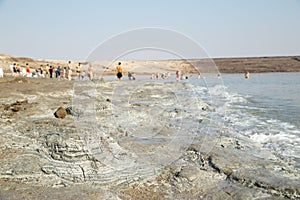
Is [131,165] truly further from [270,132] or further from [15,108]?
[270,132]

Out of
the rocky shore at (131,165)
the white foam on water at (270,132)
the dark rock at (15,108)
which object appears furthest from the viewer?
the dark rock at (15,108)

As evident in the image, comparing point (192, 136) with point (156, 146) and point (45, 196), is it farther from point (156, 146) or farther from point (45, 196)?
point (45, 196)

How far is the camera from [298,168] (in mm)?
6070

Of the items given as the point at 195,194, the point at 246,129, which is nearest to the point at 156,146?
the point at 195,194

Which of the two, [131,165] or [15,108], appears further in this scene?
[15,108]

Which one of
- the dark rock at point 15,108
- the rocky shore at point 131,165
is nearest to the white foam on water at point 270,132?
the rocky shore at point 131,165

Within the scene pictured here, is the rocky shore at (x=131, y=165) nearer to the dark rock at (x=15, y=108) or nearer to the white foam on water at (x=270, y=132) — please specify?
the white foam on water at (x=270, y=132)

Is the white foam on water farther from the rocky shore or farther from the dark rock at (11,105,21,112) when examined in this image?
the dark rock at (11,105,21,112)

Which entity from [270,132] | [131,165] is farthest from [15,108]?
[270,132]

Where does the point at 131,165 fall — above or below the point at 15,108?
below

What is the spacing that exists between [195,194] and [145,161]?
5.37 feet

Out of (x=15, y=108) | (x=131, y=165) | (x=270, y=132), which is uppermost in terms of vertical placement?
(x=15, y=108)

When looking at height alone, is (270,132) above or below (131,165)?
below

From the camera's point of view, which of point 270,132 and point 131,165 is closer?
point 131,165
